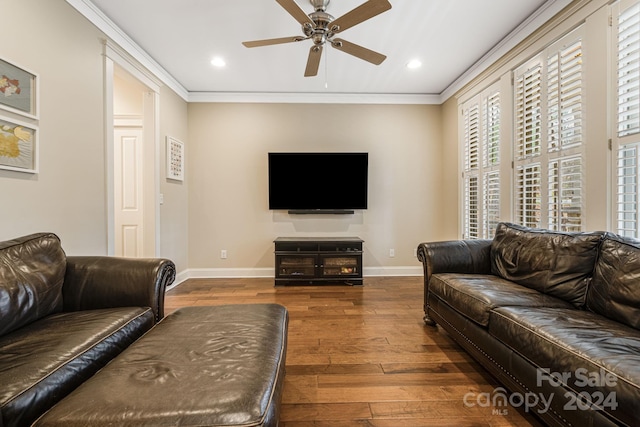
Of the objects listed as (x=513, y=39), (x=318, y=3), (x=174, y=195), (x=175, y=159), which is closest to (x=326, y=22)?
(x=318, y=3)

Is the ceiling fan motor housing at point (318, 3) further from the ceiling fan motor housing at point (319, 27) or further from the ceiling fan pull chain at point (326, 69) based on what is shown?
the ceiling fan pull chain at point (326, 69)

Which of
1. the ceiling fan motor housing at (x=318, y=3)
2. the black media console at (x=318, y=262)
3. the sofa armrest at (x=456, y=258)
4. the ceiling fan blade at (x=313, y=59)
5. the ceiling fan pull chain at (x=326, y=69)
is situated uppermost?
the ceiling fan pull chain at (x=326, y=69)

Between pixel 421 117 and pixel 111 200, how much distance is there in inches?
165

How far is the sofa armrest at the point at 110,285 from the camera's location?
1.84 m

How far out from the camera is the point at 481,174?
3592mm

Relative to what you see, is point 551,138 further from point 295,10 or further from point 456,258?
point 295,10

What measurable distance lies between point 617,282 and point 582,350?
670mm

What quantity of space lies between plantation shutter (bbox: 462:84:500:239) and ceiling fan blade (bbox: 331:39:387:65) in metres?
1.62

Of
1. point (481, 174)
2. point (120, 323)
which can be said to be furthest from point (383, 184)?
point (120, 323)

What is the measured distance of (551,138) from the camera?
2516 millimetres

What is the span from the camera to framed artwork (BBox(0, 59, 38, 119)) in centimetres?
181

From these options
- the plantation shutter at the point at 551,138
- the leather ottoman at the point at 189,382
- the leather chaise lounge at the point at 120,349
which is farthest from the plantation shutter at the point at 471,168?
the leather ottoman at the point at 189,382

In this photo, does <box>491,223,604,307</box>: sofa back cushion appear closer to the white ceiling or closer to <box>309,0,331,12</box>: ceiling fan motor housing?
the white ceiling

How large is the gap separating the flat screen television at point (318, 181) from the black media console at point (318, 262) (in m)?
0.58
